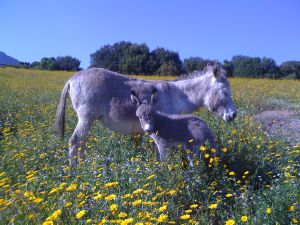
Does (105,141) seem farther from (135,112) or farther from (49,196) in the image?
(49,196)

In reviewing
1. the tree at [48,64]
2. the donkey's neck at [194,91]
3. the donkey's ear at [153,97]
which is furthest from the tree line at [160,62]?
the donkey's ear at [153,97]

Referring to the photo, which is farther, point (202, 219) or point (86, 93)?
point (86, 93)

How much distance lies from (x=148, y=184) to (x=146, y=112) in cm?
198

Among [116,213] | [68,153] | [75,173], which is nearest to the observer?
[116,213]

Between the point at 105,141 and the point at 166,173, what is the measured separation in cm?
224

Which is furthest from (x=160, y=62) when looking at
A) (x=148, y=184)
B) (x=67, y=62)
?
(x=148, y=184)

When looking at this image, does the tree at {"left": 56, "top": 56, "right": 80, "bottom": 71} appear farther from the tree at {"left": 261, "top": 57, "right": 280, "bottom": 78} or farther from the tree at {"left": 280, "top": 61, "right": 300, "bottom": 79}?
the tree at {"left": 280, "top": 61, "right": 300, "bottom": 79}

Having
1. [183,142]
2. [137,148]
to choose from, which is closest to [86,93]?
[137,148]

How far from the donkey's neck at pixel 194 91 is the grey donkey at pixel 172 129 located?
94 centimetres

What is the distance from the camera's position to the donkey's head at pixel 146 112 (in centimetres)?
533

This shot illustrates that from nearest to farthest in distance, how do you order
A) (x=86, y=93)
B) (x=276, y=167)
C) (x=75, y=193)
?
(x=75, y=193)
(x=276, y=167)
(x=86, y=93)

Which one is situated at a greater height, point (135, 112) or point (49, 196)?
point (135, 112)

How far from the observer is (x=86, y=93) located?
620cm

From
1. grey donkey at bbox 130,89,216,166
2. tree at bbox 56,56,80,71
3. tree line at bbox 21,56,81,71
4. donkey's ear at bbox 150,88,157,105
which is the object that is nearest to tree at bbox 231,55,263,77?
tree line at bbox 21,56,81,71
